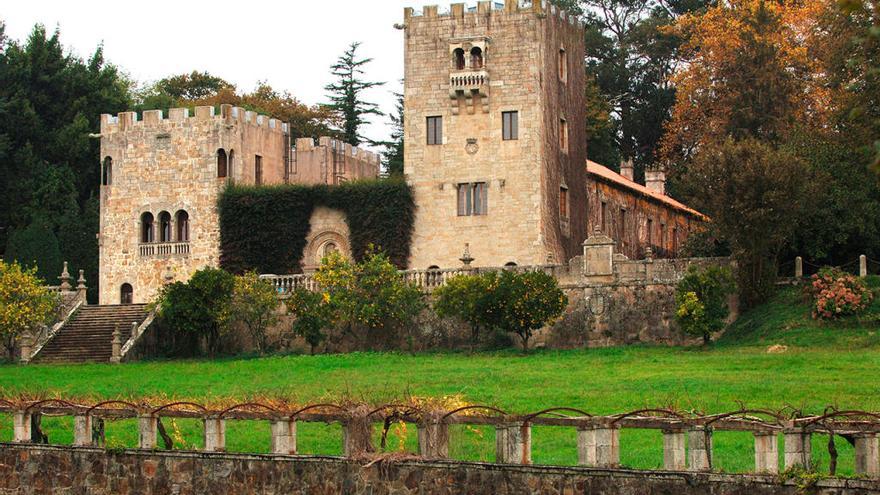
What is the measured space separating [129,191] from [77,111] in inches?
402

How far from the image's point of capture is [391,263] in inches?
2240

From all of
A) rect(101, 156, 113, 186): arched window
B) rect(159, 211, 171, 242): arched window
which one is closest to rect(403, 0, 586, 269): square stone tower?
rect(159, 211, 171, 242): arched window

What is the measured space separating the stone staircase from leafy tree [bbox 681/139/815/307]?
60.3 feet

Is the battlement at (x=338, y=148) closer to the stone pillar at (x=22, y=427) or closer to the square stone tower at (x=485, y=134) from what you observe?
the square stone tower at (x=485, y=134)

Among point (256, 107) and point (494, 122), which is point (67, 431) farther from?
point (256, 107)

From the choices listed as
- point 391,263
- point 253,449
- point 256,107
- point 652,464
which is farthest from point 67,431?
point 256,107

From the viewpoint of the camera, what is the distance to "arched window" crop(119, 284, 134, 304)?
2422 inches

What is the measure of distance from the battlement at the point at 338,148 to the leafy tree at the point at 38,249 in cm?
1072

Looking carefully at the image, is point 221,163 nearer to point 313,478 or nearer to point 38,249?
point 38,249

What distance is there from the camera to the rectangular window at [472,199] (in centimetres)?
5712

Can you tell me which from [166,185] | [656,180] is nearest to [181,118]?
[166,185]

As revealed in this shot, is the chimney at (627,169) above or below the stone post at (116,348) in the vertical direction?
above

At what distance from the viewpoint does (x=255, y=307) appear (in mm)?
52750

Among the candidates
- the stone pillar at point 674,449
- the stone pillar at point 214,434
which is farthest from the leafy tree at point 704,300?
the stone pillar at point 674,449
